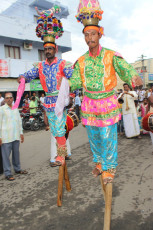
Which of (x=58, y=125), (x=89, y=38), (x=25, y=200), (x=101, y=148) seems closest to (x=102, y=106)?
(x=101, y=148)

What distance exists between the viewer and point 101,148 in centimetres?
224

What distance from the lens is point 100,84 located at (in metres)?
2.05

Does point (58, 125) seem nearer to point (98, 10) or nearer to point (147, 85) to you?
point (98, 10)

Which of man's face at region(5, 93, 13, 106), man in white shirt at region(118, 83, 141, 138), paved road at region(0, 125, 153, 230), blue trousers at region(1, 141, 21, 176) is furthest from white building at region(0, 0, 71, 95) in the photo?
paved road at region(0, 125, 153, 230)

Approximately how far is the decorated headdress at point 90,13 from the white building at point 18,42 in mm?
13276

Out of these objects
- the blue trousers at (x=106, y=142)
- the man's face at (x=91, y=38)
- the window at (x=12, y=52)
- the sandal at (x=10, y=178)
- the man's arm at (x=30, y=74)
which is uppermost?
the window at (x=12, y=52)

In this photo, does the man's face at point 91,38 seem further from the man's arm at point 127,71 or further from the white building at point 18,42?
the white building at point 18,42

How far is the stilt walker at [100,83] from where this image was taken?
203 cm

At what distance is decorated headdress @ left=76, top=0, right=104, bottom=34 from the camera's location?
2.00 meters

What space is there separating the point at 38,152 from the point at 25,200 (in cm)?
285

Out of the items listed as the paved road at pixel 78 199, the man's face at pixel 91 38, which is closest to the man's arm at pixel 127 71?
the man's face at pixel 91 38

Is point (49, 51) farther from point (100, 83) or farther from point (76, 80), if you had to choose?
point (100, 83)

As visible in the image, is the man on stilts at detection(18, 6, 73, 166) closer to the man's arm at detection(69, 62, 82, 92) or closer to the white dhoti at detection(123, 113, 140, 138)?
the man's arm at detection(69, 62, 82, 92)

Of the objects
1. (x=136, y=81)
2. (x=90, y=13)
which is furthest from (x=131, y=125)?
(x=90, y=13)
